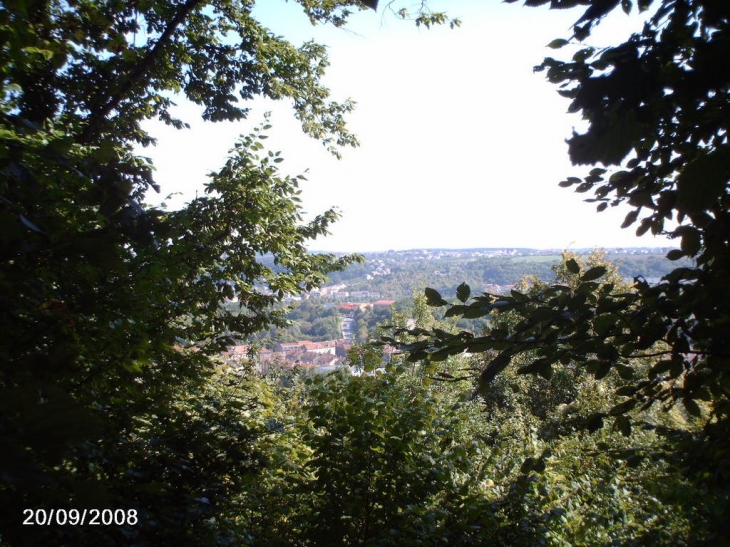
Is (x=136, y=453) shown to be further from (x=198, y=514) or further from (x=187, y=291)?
(x=187, y=291)

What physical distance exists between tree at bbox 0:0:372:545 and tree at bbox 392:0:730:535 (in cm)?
104

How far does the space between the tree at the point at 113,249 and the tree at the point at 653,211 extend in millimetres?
1038

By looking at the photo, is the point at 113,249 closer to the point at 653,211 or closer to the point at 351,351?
the point at 653,211

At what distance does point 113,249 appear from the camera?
37.5 inches

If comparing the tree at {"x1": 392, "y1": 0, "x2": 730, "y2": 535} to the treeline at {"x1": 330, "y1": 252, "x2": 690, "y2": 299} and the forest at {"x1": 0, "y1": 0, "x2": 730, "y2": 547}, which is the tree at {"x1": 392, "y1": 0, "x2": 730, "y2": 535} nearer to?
the forest at {"x1": 0, "y1": 0, "x2": 730, "y2": 547}

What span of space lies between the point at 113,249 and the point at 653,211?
79.0 inches

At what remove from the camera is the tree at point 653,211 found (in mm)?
1000

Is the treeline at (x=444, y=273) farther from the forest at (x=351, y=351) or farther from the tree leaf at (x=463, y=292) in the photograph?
the tree leaf at (x=463, y=292)

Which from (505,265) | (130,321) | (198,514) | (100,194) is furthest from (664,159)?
(505,265)

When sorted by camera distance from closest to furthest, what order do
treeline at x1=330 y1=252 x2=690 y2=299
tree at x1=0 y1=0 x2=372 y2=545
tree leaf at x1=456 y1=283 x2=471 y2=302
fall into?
tree at x1=0 y1=0 x2=372 y2=545, tree leaf at x1=456 y1=283 x2=471 y2=302, treeline at x1=330 y1=252 x2=690 y2=299

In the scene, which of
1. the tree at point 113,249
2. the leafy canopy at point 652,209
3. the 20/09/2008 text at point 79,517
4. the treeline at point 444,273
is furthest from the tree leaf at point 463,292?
the treeline at point 444,273

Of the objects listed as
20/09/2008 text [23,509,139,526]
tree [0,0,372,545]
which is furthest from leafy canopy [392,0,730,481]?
20/09/2008 text [23,509,139,526]

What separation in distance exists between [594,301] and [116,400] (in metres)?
2.39

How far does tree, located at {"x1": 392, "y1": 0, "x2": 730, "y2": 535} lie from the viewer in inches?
39.4
